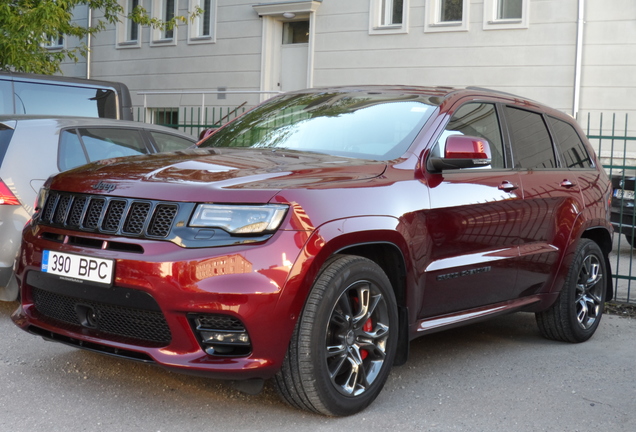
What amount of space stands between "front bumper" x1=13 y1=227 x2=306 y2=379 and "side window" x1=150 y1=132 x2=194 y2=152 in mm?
3155

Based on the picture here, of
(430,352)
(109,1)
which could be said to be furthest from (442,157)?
(109,1)

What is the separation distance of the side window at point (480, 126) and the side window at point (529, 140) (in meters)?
0.17

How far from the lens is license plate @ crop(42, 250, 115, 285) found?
12.5ft

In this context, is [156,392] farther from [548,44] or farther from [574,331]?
[548,44]

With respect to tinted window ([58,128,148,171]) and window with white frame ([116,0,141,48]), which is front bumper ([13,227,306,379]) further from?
window with white frame ([116,0,141,48])

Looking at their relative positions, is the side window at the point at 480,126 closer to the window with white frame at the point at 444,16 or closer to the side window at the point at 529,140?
the side window at the point at 529,140

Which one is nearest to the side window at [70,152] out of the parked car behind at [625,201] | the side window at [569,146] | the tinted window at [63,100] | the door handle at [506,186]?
the tinted window at [63,100]

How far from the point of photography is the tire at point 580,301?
6047 millimetres

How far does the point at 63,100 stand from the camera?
320 inches

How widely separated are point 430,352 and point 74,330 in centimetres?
248

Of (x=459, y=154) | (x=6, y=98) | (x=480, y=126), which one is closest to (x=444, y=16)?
(x=6, y=98)

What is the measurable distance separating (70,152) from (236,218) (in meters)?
2.86

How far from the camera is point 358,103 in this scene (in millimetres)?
5164

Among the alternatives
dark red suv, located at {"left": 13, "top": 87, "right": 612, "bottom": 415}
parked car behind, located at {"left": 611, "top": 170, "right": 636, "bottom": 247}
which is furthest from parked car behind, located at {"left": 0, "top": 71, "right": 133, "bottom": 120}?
parked car behind, located at {"left": 611, "top": 170, "right": 636, "bottom": 247}
